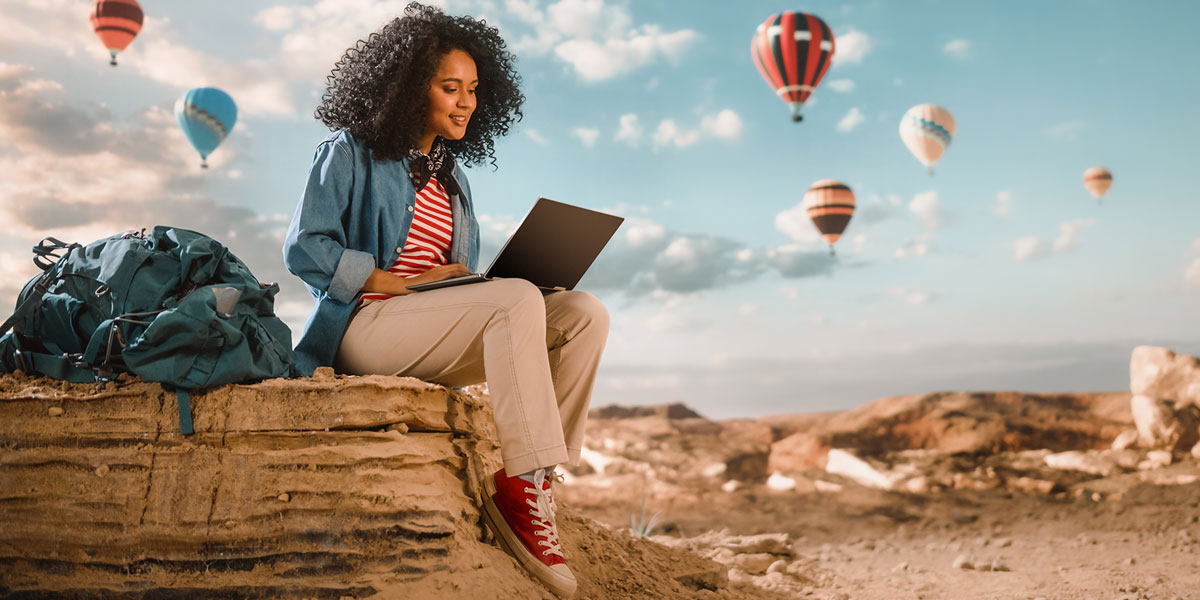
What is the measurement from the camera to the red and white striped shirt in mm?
3230

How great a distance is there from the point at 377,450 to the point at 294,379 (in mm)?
413

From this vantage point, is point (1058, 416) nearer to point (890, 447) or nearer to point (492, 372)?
point (890, 447)

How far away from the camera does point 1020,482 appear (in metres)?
8.69

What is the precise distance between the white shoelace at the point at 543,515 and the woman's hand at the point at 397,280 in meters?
0.80

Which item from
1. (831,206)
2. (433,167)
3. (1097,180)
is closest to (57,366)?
(433,167)

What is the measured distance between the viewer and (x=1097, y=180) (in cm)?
2052

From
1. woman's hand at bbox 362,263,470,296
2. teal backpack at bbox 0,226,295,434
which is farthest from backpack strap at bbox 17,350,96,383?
woman's hand at bbox 362,263,470,296

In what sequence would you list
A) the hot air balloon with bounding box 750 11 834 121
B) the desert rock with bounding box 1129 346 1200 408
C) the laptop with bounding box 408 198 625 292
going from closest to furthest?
the laptop with bounding box 408 198 625 292 → the desert rock with bounding box 1129 346 1200 408 → the hot air balloon with bounding box 750 11 834 121

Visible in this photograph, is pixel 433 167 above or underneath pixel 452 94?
underneath

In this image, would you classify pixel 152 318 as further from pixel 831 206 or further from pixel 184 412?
pixel 831 206

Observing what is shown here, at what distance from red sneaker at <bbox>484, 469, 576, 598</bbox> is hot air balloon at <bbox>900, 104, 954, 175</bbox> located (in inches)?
704

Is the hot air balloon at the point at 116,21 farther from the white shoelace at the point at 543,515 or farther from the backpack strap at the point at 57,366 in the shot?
the white shoelace at the point at 543,515

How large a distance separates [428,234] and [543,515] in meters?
1.19

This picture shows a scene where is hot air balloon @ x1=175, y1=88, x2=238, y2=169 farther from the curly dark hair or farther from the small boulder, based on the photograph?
the small boulder
